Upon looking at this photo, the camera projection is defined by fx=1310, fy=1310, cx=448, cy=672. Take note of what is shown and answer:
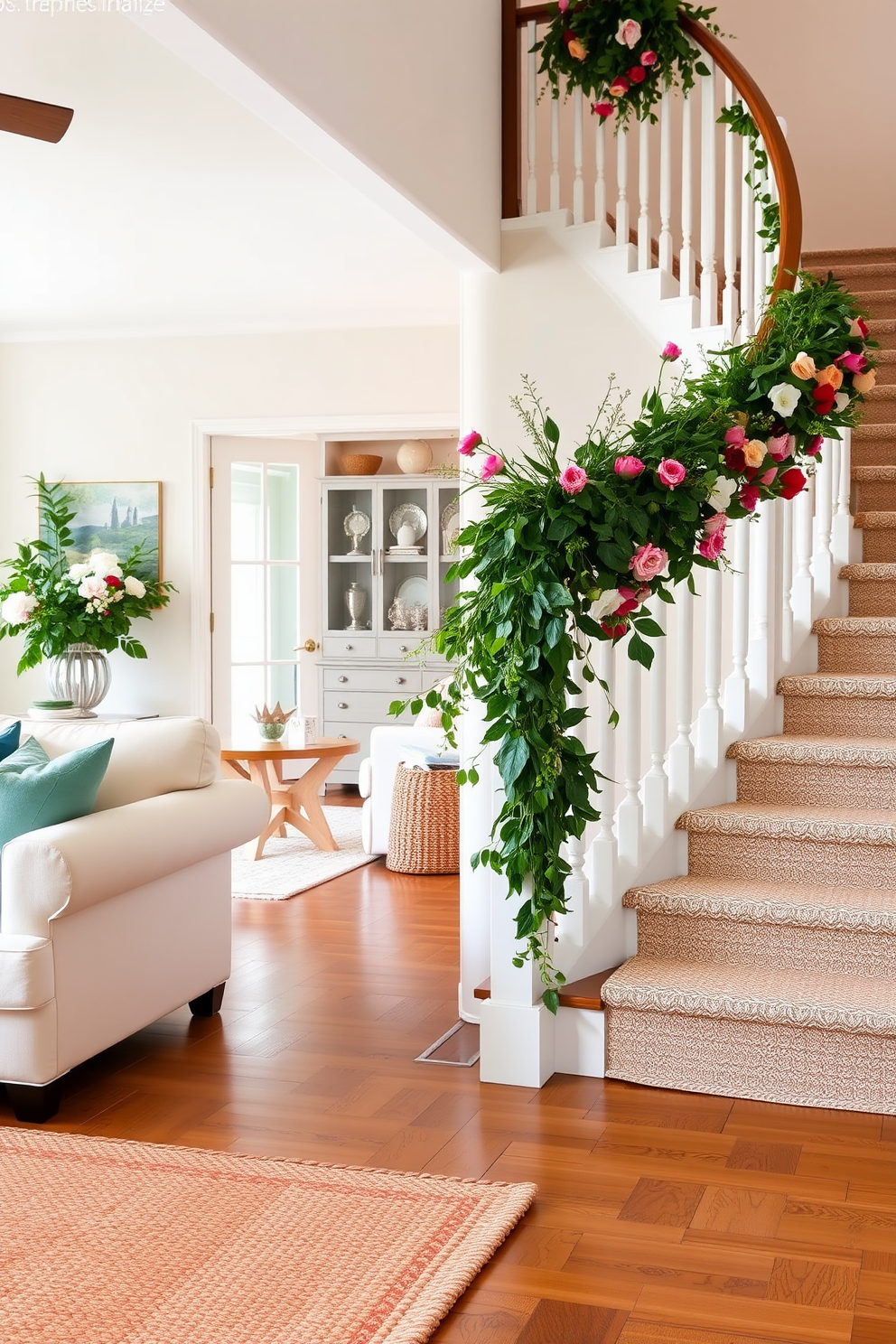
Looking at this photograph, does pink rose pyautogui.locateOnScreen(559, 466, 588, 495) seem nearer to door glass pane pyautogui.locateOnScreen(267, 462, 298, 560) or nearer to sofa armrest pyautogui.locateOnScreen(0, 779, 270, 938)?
sofa armrest pyautogui.locateOnScreen(0, 779, 270, 938)

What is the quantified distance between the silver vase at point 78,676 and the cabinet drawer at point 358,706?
1413 millimetres

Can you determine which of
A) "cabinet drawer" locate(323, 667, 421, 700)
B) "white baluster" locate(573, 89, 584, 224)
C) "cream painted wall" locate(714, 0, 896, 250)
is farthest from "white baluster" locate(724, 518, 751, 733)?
"cabinet drawer" locate(323, 667, 421, 700)

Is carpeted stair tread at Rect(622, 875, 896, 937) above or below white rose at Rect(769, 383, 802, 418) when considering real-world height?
below

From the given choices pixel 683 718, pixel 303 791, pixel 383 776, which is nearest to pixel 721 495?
pixel 683 718

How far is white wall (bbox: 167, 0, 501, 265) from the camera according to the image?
8.00ft

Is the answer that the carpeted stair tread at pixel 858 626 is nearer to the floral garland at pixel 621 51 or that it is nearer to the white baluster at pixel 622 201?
the white baluster at pixel 622 201

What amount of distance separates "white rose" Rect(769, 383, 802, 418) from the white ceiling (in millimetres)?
2008

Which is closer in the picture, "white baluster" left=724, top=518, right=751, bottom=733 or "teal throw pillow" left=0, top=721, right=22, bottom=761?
"teal throw pillow" left=0, top=721, right=22, bottom=761

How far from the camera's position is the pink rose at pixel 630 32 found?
12.7 feet

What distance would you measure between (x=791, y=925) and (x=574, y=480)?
1.25 metres

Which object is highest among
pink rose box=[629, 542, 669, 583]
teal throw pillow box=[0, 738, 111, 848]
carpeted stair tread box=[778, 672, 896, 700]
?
pink rose box=[629, 542, 669, 583]

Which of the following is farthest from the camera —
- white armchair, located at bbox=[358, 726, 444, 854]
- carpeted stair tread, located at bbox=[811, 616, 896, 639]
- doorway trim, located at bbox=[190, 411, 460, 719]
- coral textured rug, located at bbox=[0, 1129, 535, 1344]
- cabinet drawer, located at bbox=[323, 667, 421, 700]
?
cabinet drawer, located at bbox=[323, 667, 421, 700]

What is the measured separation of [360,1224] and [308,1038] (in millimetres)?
1139

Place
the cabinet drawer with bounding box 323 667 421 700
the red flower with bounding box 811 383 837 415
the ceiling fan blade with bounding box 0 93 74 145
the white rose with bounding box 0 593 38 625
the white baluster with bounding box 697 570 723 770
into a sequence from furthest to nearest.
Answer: the cabinet drawer with bounding box 323 667 421 700, the white rose with bounding box 0 593 38 625, the white baluster with bounding box 697 570 723 770, the red flower with bounding box 811 383 837 415, the ceiling fan blade with bounding box 0 93 74 145
